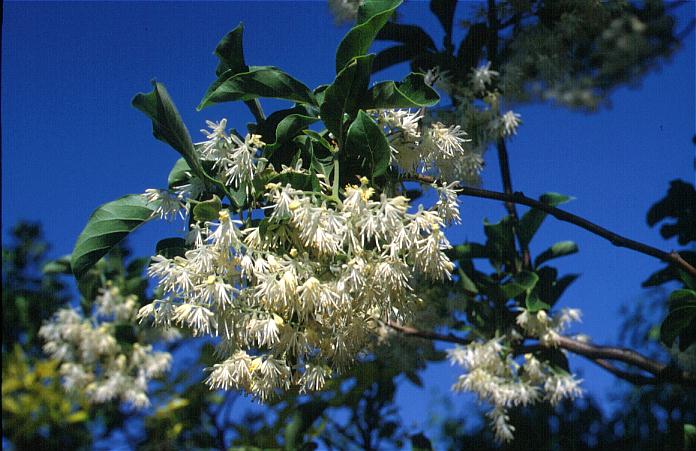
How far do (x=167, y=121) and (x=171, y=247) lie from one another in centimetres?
26

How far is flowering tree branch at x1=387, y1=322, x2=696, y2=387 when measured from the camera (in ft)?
7.86

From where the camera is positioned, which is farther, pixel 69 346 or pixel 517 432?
pixel 69 346

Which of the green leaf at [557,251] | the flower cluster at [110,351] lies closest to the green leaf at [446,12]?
the green leaf at [557,251]

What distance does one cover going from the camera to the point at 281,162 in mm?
1517

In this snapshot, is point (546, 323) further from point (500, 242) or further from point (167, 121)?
point (167, 121)

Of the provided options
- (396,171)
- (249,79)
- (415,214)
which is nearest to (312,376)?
(415,214)

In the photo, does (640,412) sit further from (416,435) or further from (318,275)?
(318,275)

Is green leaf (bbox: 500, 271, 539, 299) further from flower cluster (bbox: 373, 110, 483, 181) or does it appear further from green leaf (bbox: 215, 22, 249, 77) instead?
green leaf (bbox: 215, 22, 249, 77)

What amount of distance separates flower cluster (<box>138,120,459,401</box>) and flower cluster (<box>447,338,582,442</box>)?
123 cm

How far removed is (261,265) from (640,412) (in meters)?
3.78

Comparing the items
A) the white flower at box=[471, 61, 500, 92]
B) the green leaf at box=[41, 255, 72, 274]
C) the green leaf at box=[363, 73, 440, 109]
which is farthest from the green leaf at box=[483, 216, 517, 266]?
the green leaf at box=[41, 255, 72, 274]

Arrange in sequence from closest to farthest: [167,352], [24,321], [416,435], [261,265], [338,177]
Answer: [261,265], [338,177], [416,435], [167,352], [24,321]

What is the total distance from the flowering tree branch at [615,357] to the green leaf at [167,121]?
3.42 feet

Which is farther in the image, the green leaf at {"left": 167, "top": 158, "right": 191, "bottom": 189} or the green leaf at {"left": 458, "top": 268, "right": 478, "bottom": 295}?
the green leaf at {"left": 458, "top": 268, "right": 478, "bottom": 295}
